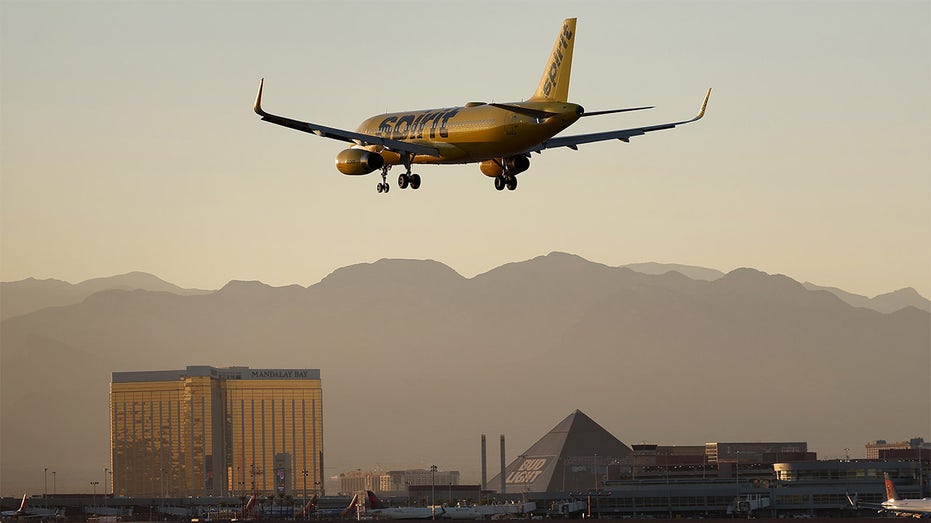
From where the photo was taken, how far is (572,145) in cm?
12288

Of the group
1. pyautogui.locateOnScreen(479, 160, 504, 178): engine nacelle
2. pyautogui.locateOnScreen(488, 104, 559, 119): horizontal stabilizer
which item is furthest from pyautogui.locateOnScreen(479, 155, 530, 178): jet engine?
pyautogui.locateOnScreen(488, 104, 559, 119): horizontal stabilizer

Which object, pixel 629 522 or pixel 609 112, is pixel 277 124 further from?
pixel 629 522

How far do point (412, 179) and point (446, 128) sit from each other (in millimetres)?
6538

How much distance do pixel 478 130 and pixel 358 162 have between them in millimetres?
11467

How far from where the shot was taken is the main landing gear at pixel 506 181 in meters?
126

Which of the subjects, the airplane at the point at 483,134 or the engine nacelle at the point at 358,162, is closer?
the airplane at the point at 483,134

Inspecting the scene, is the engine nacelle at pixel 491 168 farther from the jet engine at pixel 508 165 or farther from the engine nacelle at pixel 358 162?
the engine nacelle at pixel 358 162

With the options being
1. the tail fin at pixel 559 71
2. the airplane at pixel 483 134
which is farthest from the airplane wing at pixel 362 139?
the tail fin at pixel 559 71

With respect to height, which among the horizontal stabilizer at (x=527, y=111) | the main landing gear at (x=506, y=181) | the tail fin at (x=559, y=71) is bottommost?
the main landing gear at (x=506, y=181)

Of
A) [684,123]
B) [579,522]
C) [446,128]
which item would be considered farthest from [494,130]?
[579,522]

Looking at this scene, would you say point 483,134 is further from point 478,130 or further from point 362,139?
point 362,139

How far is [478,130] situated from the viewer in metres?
119

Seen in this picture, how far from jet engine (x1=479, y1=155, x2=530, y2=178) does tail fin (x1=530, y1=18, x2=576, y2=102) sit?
592 cm

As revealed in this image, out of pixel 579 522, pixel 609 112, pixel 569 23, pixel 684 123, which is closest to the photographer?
pixel 609 112
